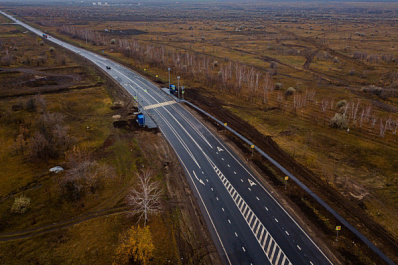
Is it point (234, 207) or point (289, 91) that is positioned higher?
point (289, 91)

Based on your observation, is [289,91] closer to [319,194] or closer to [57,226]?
[319,194]

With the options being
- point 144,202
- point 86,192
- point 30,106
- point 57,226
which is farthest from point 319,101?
point 30,106

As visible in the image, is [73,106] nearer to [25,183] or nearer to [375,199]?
[25,183]

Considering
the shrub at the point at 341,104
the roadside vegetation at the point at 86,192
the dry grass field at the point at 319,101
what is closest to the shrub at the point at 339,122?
the dry grass field at the point at 319,101

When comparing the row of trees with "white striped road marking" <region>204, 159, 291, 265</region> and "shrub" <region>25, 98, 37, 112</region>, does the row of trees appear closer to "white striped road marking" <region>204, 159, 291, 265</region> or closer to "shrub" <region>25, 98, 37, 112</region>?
"white striped road marking" <region>204, 159, 291, 265</region>

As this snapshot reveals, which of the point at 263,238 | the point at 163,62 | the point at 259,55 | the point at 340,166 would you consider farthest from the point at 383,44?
the point at 263,238

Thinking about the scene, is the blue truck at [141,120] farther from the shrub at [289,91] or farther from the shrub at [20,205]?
the shrub at [289,91]

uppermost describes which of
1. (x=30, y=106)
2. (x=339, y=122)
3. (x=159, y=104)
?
(x=30, y=106)
